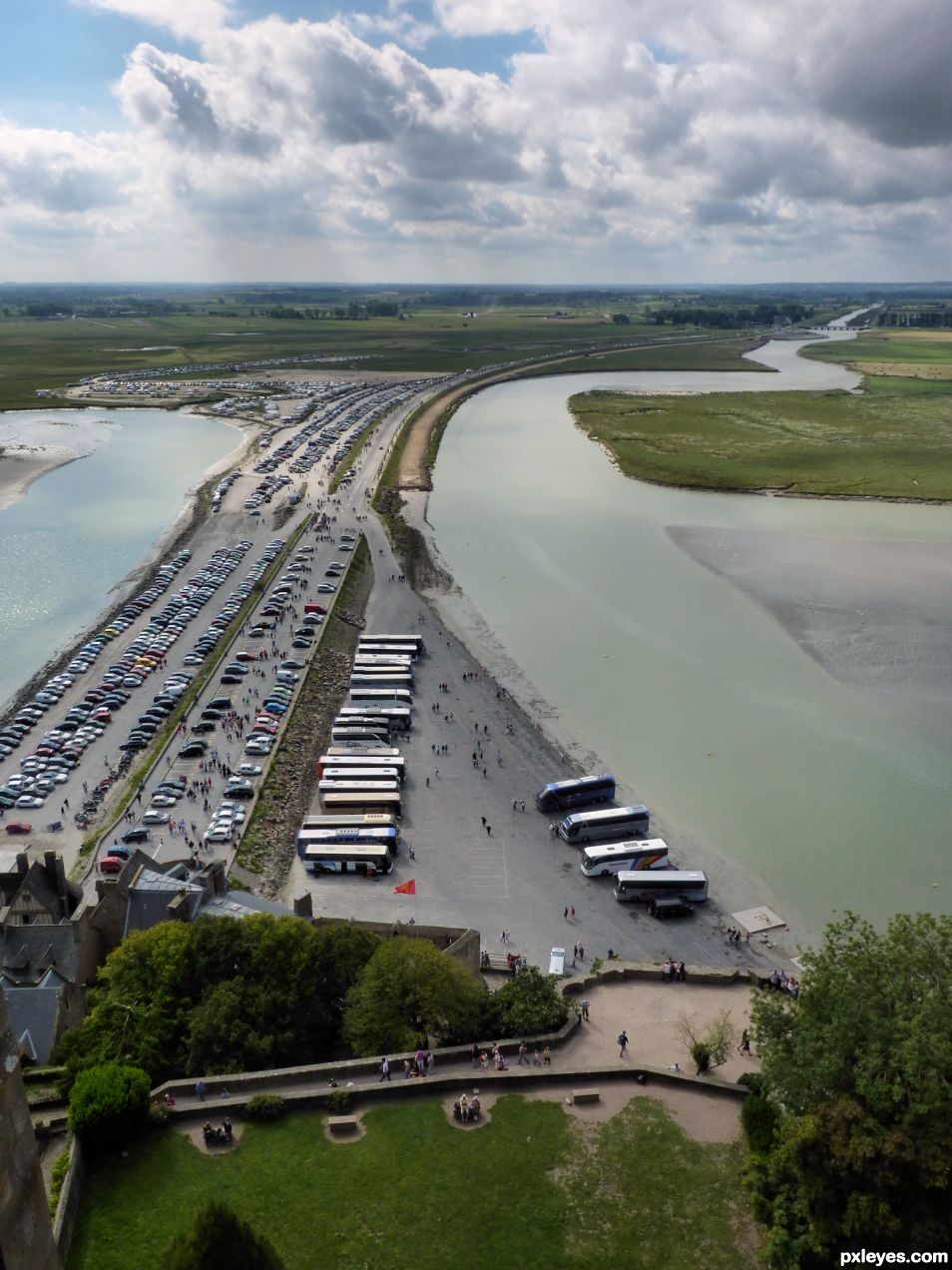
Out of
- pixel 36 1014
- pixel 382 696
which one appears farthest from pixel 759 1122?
pixel 382 696

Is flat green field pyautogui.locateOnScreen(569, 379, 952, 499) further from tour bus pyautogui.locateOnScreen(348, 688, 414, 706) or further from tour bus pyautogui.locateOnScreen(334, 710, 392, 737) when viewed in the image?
tour bus pyautogui.locateOnScreen(334, 710, 392, 737)

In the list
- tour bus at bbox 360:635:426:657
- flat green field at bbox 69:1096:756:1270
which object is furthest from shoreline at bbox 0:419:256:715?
flat green field at bbox 69:1096:756:1270

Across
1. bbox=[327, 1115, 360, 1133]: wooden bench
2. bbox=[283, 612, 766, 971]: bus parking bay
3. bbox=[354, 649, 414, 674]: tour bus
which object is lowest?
bbox=[283, 612, 766, 971]: bus parking bay

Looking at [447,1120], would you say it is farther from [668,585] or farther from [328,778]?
[668,585]

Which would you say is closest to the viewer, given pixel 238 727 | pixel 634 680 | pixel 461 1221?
pixel 461 1221

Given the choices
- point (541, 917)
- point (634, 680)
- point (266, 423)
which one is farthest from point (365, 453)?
point (541, 917)
